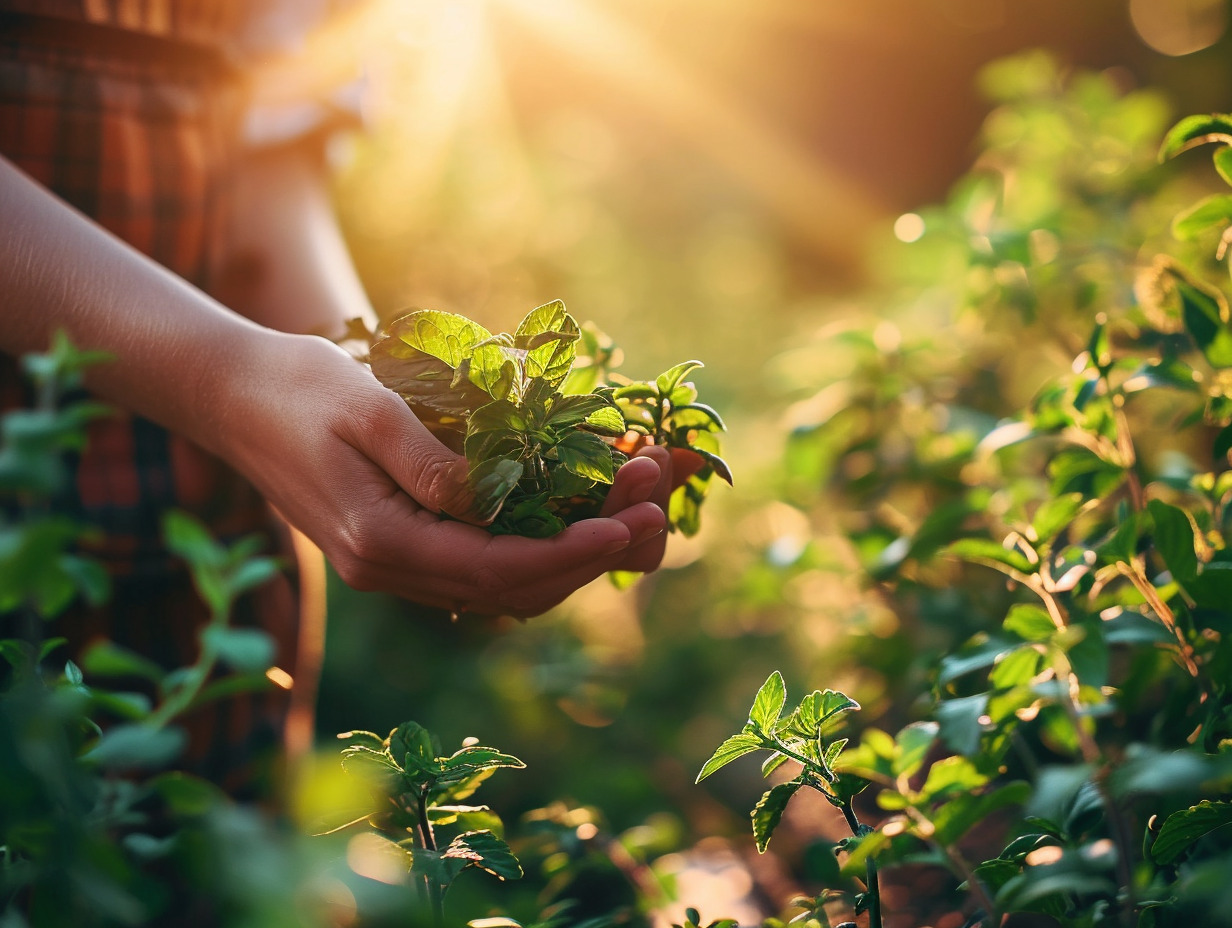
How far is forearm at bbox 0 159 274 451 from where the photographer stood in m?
0.77

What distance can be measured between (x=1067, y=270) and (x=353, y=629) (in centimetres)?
182

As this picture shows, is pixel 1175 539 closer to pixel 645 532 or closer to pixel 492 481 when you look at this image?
pixel 645 532

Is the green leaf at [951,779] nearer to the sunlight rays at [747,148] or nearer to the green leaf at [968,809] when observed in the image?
the green leaf at [968,809]

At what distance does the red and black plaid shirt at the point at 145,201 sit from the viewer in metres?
1.06

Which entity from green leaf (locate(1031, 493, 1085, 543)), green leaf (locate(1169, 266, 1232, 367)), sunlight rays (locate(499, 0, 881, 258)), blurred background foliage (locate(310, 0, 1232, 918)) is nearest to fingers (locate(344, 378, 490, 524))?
blurred background foliage (locate(310, 0, 1232, 918))

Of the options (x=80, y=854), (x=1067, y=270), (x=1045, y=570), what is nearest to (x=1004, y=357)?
(x=1067, y=270)

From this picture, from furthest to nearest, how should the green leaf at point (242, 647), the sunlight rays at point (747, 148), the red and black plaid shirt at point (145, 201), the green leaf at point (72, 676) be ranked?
the sunlight rays at point (747, 148)
the red and black plaid shirt at point (145, 201)
the green leaf at point (72, 676)
the green leaf at point (242, 647)

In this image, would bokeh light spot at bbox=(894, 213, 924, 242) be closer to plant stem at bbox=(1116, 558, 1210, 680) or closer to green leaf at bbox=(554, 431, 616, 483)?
plant stem at bbox=(1116, 558, 1210, 680)

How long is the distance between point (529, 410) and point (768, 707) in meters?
0.31

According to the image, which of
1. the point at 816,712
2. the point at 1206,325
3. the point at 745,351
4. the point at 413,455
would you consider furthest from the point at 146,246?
the point at 745,351

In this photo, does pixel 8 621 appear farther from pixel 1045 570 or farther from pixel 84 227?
pixel 1045 570

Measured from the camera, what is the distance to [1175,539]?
2.18 feet

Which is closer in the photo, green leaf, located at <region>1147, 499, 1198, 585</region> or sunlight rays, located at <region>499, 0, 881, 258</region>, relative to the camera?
green leaf, located at <region>1147, 499, 1198, 585</region>

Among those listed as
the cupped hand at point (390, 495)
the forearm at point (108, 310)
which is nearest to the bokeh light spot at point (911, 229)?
the cupped hand at point (390, 495)
